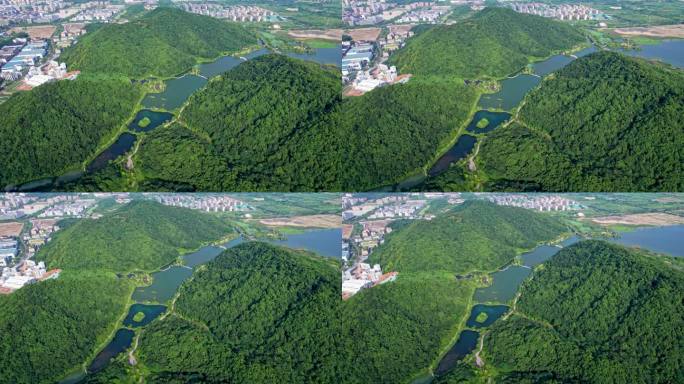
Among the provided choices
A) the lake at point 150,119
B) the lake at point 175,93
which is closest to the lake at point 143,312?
the lake at point 150,119

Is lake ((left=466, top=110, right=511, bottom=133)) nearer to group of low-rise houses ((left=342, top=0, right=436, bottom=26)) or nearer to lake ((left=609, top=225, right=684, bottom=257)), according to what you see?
group of low-rise houses ((left=342, top=0, right=436, bottom=26))

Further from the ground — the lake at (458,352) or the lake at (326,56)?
the lake at (326,56)

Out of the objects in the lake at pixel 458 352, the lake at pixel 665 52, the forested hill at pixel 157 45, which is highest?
the forested hill at pixel 157 45

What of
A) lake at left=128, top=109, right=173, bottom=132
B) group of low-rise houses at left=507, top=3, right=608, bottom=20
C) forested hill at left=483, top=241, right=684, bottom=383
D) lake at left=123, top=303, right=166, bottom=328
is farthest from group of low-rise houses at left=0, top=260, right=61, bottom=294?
group of low-rise houses at left=507, top=3, right=608, bottom=20

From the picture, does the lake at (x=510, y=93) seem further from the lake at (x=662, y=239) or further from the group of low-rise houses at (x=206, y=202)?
the group of low-rise houses at (x=206, y=202)

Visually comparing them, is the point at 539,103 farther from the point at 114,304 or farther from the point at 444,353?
the point at 114,304
